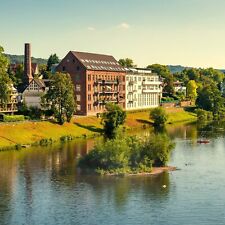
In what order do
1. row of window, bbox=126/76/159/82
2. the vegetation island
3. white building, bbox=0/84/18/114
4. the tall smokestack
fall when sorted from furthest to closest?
row of window, bbox=126/76/159/82, the tall smokestack, white building, bbox=0/84/18/114, the vegetation island

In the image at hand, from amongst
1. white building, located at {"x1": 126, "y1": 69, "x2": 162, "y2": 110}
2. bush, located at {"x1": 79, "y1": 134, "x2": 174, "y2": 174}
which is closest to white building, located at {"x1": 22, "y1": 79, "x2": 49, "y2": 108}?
white building, located at {"x1": 126, "y1": 69, "x2": 162, "y2": 110}

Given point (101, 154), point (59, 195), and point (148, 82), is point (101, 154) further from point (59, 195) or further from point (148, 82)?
point (148, 82)

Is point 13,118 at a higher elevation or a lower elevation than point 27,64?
lower

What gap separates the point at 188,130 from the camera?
136 m

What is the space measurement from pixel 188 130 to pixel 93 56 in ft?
128

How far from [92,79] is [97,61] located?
939 centimetres

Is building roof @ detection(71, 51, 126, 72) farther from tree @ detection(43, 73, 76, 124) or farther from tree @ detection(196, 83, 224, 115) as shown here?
tree @ detection(196, 83, 224, 115)

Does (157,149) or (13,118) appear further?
(13,118)

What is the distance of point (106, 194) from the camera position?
6331 cm

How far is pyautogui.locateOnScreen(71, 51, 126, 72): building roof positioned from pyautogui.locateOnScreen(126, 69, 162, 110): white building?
21.9 ft

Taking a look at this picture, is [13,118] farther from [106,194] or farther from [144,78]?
[144,78]

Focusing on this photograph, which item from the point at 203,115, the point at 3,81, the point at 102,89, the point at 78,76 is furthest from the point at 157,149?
the point at 203,115

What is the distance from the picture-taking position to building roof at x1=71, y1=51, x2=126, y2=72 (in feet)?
486

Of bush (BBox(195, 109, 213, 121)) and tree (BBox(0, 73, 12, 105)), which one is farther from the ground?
tree (BBox(0, 73, 12, 105))
